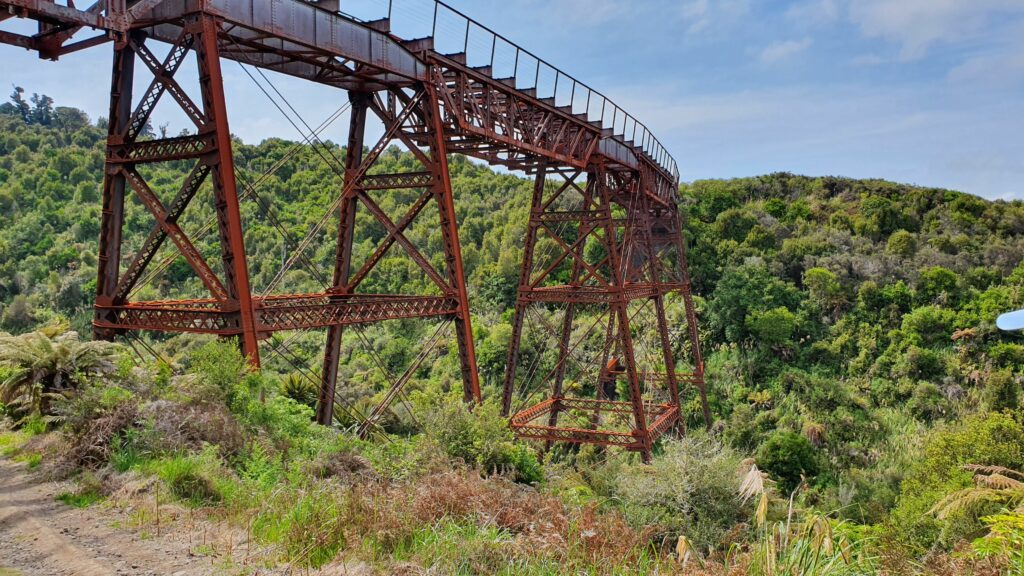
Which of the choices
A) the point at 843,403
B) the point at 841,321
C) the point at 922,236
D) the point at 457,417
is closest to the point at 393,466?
the point at 457,417

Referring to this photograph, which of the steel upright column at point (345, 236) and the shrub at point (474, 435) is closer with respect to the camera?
the shrub at point (474, 435)

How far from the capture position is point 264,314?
7285 millimetres

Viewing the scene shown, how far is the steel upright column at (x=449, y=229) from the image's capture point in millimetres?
→ 9422

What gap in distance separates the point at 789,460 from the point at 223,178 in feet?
53.3

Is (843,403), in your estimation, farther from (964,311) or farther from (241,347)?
(241,347)

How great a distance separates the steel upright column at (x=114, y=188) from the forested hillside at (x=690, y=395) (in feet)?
2.03

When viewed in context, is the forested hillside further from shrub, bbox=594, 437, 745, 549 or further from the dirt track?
the dirt track

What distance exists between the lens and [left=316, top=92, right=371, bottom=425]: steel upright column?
931cm

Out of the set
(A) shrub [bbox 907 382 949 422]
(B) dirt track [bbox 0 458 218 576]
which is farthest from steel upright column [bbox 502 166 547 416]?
(A) shrub [bbox 907 382 949 422]

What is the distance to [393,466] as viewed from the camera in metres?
6.34

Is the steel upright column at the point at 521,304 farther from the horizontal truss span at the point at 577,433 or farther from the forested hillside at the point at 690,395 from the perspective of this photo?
the forested hillside at the point at 690,395

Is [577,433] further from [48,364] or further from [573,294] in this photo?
[48,364]

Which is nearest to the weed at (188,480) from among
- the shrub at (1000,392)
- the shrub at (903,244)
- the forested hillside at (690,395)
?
the forested hillside at (690,395)

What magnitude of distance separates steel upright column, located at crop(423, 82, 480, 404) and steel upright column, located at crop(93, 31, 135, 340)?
12.3ft
